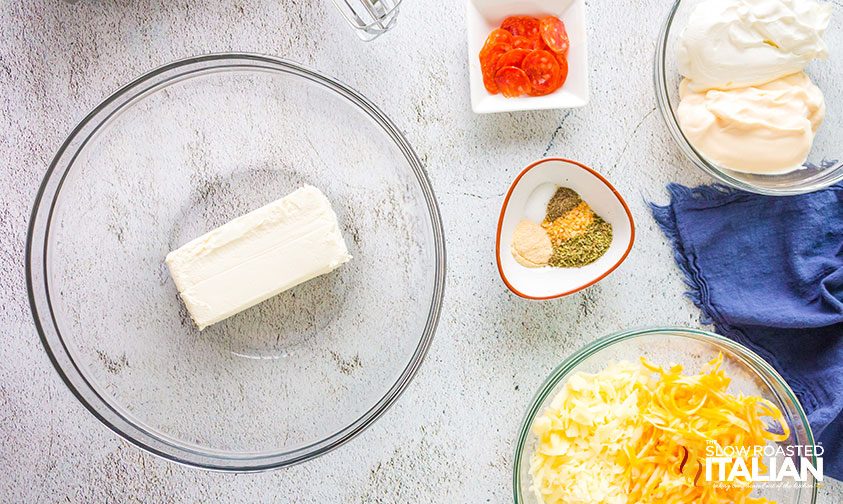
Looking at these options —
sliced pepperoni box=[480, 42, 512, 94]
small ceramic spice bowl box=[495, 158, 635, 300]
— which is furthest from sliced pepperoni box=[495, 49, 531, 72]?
small ceramic spice bowl box=[495, 158, 635, 300]

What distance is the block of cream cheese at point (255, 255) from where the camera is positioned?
137cm

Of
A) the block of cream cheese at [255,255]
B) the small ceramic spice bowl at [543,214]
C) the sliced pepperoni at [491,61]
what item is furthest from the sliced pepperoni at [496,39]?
the block of cream cheese at [255,255]

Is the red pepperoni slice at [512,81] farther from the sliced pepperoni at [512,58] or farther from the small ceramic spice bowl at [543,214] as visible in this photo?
the small ceramic spice bowl at [543,214]

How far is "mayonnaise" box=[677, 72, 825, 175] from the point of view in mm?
1477

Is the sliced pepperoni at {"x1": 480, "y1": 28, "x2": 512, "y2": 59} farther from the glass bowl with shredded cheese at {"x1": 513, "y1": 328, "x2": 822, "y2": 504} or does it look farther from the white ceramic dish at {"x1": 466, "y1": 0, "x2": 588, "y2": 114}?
→ the glass bowl with shredded cheese at {"x1": 513, "y1": 328, "x2": 822, "y2": 504}

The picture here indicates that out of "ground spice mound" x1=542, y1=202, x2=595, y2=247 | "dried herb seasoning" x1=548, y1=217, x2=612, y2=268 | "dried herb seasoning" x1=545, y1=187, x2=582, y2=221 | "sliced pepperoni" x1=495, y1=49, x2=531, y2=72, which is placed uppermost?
"sliced pepperoni" x1=495, y1=49, x2=531, y2=72

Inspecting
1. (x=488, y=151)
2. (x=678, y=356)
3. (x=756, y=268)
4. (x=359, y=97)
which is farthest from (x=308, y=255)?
(x=756, y=268)

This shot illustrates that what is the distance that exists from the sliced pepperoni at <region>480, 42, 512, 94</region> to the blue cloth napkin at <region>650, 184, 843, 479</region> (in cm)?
49

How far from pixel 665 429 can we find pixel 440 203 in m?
0.68

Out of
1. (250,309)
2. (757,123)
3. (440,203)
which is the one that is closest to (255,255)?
(250,309)

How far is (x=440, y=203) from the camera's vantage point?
1567 millimetres

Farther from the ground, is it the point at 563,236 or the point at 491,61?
the point at 491,61

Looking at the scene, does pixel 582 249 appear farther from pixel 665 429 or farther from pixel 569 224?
pixel 665 429

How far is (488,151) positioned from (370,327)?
492mm
